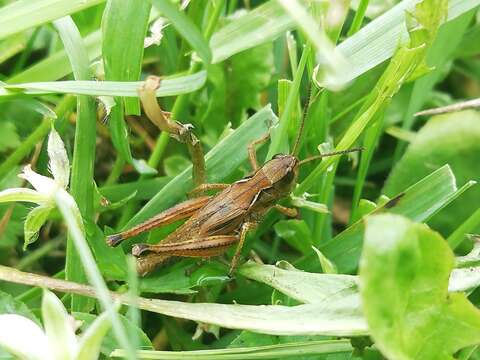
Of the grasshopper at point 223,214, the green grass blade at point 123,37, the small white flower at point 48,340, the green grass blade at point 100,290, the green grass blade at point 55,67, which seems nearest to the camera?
the green grass blade at point 100,290

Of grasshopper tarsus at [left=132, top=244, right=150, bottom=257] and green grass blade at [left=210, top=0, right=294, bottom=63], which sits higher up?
green grass blade at [left=210, top=0, right=294, bottom=63]

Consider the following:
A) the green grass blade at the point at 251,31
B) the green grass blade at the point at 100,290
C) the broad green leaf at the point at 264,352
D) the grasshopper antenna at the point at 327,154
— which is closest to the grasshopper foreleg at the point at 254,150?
the grasshopper antenna at the point at 327,154

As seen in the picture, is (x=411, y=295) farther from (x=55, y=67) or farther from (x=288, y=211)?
(x=55, y=67)

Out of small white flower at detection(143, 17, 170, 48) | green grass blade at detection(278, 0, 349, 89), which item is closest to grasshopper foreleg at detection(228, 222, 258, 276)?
small white flower at detection(143, 17, 170, 48)

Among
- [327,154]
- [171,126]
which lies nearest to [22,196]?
[171,126]

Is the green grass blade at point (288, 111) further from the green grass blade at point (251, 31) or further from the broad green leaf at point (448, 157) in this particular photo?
the broad green leaf at point (448, 157)

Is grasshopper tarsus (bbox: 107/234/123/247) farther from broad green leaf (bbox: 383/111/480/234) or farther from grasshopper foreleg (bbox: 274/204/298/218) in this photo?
broad green leaf (bbox: 383/111/480/234)
